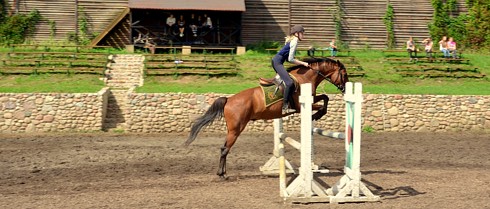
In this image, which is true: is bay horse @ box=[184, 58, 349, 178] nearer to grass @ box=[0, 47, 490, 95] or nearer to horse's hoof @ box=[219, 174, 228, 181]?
horse's hoof @ box=[219, 174, 228, 181]

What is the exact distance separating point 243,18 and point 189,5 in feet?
12.8

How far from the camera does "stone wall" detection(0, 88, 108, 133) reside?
20.8m

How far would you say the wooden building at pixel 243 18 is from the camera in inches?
1339

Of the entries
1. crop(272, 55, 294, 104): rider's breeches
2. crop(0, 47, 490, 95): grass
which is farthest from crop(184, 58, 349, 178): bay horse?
crop(0, 47, 490, 95): grass

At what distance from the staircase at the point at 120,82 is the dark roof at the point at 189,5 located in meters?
4.08

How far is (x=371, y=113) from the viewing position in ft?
72.1

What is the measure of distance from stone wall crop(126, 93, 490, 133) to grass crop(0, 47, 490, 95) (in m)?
1.06

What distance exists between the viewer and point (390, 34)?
123ft

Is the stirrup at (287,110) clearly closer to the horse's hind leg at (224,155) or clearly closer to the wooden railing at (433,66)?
the horse's hind leg at (224,155)

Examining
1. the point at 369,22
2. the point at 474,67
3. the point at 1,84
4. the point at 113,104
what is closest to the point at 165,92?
the point at 113,104

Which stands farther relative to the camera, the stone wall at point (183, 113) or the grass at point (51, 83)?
Result: the grass at point (51, 83)

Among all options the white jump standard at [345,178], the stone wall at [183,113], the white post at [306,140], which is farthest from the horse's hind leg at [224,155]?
the stone wall at [183,113]

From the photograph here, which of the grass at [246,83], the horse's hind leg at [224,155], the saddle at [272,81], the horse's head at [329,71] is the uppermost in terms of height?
the horse's head at [329,71]

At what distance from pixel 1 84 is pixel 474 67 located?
21.9 m
